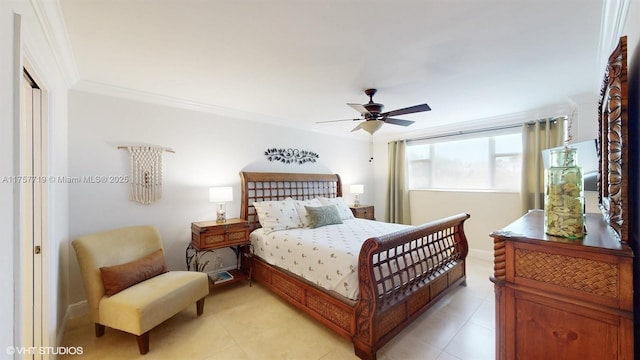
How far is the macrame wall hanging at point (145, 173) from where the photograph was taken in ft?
9.78

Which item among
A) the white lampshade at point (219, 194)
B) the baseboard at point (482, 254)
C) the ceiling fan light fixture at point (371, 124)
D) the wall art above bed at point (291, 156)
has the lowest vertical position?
the baseboard at point (482, 254)

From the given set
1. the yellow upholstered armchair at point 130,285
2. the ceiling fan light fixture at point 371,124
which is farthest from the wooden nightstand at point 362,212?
the yellow upholstered armchair at point 130,285

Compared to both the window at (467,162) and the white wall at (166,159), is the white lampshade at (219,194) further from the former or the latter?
the window at (467,162)

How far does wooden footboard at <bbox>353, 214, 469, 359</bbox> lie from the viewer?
2.01 meters

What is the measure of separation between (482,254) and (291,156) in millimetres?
3806

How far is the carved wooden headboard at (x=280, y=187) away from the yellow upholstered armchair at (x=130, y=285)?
133 cm

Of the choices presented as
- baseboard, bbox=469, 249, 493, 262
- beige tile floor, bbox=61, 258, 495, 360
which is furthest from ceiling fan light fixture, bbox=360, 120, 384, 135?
baseboard, bbox=469, 249, 493, 262

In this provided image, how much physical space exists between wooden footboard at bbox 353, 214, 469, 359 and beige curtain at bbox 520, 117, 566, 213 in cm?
164

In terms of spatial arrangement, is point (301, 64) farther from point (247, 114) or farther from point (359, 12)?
point (247, 114)

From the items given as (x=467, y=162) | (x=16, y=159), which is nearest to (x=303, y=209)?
(x=16, y=159)

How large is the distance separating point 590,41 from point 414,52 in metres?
1.31

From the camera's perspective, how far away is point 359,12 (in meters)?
1.62

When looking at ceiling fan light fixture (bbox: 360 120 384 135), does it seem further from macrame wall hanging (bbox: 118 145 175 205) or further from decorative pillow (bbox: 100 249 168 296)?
decorative pillow (bbox: 100 249 168 296)

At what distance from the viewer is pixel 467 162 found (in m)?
4.77
